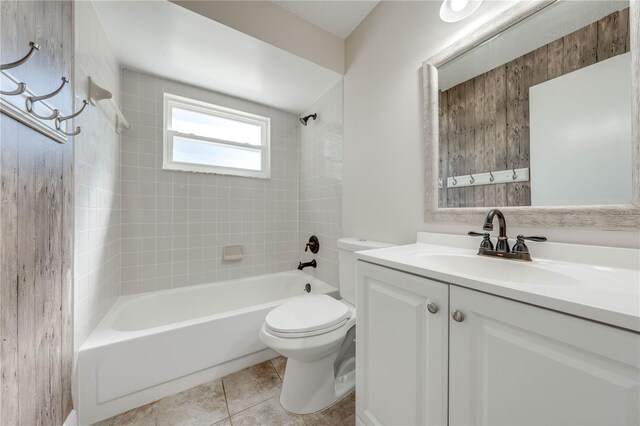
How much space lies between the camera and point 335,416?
1.19m

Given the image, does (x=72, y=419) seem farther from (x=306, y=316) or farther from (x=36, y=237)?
(x=306, y=316)

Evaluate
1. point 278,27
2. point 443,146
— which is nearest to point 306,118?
point 278,27

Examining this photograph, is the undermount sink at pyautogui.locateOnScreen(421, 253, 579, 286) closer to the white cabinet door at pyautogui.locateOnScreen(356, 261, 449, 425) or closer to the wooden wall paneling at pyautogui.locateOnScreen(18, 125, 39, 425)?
the white cabinet door at pyautogui.locateOnScreen(356, 261, 449, 425)

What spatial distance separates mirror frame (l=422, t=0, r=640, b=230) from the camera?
72 cm

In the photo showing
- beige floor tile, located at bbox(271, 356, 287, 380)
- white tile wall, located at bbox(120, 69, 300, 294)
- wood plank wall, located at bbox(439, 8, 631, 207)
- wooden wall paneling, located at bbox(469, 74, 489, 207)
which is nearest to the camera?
wood plank wall, located at bbox(439, 8, 631, 207)

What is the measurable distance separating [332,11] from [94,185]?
1.87m

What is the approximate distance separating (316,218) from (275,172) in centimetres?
67

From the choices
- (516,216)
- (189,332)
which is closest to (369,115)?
(516,216)

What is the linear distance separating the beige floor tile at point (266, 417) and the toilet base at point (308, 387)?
0.03 m

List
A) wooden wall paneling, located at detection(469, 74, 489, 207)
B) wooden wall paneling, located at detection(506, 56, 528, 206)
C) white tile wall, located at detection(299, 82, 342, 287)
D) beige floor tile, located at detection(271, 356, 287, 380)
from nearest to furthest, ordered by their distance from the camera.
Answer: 1. wooden wall paneling, located at detection(506, 56, 528, 206)
2. wooden wall paneling, located at detection(469, 74, 489, 207)
3. beige floor tile, located at detection(271, 356, 287, 380)
4. white tile wall, located at detection(299, 82, 342, 287)

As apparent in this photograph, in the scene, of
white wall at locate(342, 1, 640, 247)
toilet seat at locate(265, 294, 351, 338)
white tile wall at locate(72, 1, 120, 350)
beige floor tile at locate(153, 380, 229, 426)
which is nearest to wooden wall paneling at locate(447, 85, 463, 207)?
white wall at locate(342, 1, 640, 247)

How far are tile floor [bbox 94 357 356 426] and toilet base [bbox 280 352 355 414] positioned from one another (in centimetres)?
3

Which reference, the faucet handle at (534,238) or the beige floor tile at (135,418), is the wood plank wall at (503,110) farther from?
the beige floor tile at (135,418)

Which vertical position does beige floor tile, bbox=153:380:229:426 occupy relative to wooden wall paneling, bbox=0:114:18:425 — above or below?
below
